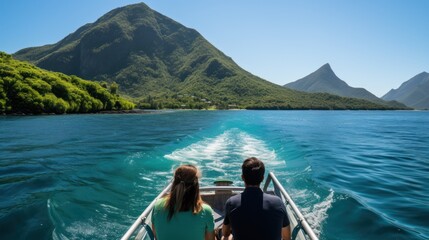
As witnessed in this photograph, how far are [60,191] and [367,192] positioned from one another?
468 inches

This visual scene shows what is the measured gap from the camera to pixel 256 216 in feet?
13.6

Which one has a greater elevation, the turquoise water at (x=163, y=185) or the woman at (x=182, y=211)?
the woman at (x=182, y=211)

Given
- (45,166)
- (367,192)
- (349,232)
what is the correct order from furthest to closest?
(45,166) → (367,192) → (349,232)

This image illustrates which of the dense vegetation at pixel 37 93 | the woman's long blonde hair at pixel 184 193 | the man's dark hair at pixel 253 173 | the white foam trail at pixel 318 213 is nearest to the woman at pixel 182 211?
the woman's long blonde hair at pixel 184 193

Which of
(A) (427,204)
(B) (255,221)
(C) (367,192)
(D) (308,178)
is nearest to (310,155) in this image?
(D) (308,178)

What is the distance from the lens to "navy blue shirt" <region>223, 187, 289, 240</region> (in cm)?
414

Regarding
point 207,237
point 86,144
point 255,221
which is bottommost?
point 86,144

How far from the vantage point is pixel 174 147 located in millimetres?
24469

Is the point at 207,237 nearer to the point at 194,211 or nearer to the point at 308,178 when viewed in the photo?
the point at 194,211

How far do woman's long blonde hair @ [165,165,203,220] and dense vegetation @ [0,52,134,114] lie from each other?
255 feet

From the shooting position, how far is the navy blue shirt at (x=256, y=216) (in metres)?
4.14

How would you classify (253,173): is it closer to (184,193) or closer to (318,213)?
(184,193)

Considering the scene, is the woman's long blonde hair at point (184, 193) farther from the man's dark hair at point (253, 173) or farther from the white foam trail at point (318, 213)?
the white foam trail at point (318, 213)

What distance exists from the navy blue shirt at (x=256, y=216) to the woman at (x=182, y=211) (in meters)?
0.45
